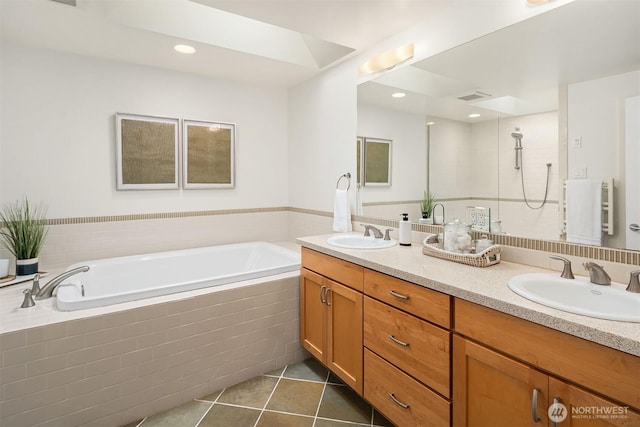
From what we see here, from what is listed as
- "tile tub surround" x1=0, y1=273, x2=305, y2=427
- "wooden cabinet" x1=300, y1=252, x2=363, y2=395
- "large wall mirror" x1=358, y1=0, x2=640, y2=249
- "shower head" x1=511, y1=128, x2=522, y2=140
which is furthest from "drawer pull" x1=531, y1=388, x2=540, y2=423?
"tile tub surround" x1=0, y1=273, x2=305, y2=427

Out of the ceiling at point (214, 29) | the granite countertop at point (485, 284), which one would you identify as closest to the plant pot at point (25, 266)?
the ceiling at point (214, 29)

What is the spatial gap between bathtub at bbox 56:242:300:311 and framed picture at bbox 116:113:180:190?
64 cm

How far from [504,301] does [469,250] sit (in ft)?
2.06

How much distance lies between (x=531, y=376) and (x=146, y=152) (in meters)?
3.03

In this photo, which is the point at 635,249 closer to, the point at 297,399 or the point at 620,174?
the point at 620,174

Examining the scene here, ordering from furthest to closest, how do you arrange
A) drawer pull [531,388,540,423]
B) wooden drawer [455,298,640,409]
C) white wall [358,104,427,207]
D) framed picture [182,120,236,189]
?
1. framed picture [182,120,236,189]
2. white wall [358,104,427,207]
3. drawer pull [531,388,540,423]
4. wooden drawer [455,298,640,409]

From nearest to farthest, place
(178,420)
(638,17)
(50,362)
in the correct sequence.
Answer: (638,17) < (50,362) < (178,420)

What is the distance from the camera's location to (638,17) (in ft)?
4.25

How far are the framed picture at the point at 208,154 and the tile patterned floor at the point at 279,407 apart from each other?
1.85 metres

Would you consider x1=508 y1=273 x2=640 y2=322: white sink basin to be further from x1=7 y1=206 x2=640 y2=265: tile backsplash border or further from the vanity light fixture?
the vanity light fixture

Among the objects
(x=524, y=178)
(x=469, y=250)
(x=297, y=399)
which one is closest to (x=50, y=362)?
(x=297, y=399)

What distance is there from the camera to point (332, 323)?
2066 mm

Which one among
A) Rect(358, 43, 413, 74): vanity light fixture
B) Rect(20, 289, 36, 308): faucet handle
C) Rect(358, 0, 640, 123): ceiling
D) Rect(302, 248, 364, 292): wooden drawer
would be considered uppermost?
Rect(358, 43, 413, 74): vanity light fixture

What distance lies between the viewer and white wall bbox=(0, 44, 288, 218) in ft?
7.97
